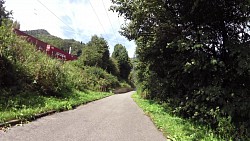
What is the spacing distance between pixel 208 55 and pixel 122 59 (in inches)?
2809

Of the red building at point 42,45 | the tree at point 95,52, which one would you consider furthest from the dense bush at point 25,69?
the tree at point 95,52

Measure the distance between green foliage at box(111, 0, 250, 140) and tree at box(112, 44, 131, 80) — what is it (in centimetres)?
6771

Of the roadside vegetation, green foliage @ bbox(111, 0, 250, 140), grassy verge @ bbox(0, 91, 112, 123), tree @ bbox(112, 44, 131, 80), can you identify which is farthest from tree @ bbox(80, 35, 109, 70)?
grassy verge @ bbox(0, 91, 112, 123)

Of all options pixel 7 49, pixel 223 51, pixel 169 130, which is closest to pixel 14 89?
pixel 7 49

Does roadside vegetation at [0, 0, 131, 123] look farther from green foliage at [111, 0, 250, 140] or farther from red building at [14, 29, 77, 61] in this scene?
green foliage at [111, 0, 250, 140]

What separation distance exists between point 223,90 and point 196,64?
138 cm

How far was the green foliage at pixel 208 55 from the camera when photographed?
857cm

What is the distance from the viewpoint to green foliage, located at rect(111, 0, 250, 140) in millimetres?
8570

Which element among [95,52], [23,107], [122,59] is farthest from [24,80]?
[122,59]

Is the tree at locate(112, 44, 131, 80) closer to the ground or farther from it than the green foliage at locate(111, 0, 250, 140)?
farther from it

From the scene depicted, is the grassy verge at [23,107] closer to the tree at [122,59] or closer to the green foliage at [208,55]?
the green foliage at [208,55]

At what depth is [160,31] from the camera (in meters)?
12.4

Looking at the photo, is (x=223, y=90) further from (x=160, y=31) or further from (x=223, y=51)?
(x=160, y=31)

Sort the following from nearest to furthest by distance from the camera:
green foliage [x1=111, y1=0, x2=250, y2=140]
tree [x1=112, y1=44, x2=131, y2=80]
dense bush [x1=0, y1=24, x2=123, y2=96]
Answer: green foliage [x1=111, y1=0, x2=250, y2=140] → dense bush [x1=0, y1=24, x2=123, y2=96] → tree [x1=112, y1=44, x2=131, y2=80]
